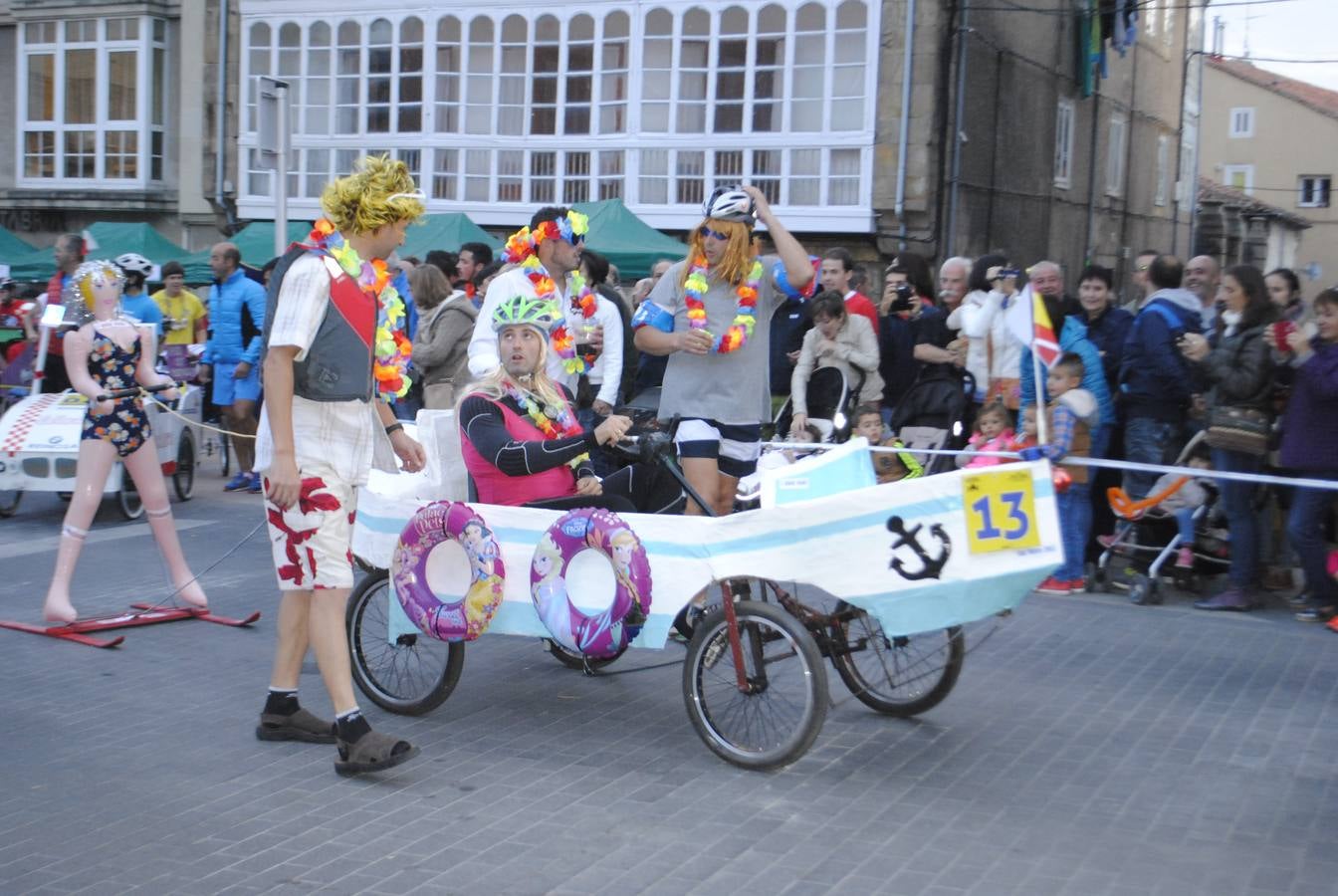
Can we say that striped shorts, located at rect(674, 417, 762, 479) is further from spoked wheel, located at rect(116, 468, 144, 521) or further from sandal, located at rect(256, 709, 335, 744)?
spoked wheel, located at rect(116, 468, 144, 521)

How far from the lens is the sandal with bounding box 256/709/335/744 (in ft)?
18.4

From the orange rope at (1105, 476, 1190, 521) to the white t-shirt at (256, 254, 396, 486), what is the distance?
5275mm

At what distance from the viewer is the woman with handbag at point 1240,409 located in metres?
8.62

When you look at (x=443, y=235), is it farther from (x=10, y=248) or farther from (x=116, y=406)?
(x=116, y=406)

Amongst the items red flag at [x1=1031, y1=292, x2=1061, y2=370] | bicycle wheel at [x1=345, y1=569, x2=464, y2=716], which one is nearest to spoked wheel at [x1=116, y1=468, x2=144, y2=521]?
bicycle wheel at [x1=345, y1=569, x2=464, y2=716]

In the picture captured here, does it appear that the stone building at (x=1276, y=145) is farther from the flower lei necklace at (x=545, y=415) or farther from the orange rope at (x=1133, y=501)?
the flower lei necklace at (x=545, y=415)

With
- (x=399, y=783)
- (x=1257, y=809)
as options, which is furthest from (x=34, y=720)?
(x=1257, y=809)

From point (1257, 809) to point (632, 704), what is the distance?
99.1 inches

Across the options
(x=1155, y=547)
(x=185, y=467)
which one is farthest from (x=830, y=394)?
(x=185, y=467)

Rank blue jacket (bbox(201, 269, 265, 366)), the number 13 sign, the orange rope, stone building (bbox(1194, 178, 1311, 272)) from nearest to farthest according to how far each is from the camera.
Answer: the number 13 sign < the orange rope < blue jacket (bbox(201, 269, 265, 366)) < stone building (bbox(1194, 178, 1311, 272))

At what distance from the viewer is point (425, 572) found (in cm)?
575

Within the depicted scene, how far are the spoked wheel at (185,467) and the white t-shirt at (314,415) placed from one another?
7089 millimetres

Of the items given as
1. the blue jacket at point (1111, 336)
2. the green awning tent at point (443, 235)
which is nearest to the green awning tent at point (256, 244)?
the green awning tent at point (443, 235)

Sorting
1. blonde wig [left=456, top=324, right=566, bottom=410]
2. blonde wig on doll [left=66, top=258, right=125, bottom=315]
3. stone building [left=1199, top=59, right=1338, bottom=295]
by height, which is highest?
stone building [left=1199, top=59, right=1338, bottom=295]
